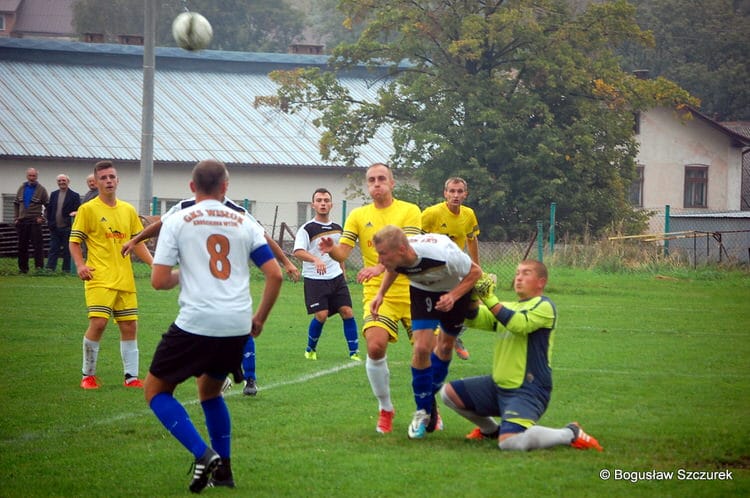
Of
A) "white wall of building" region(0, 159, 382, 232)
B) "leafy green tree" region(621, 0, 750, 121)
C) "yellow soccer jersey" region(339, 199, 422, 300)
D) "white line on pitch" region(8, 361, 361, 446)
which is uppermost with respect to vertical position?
"leafy green tree" region(621, 0, 750, 121)

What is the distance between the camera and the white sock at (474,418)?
761 centimetres

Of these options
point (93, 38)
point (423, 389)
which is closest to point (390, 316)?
point (423, 389)

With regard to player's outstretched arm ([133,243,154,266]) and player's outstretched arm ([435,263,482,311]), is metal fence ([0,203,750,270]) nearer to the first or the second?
player's outstretched arm ([133,243,154,266])

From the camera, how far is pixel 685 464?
690cm

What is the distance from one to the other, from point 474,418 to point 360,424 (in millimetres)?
1134

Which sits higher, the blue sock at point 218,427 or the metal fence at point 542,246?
the metal fence at point 542,246

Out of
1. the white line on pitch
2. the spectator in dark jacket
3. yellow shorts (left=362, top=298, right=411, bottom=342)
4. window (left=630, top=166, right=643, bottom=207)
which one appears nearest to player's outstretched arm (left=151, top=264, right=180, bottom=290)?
the white line on pitch

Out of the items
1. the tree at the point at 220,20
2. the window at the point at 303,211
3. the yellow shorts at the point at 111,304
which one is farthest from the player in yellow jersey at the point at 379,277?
the tree at the point at 220,20

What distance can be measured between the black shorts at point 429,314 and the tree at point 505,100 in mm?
23652

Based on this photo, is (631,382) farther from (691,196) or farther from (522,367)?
(691,196)

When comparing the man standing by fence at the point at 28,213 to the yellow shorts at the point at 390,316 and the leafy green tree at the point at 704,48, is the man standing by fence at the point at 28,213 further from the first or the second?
the leafy green tree at the point at 704,48

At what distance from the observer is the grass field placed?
6414 mm

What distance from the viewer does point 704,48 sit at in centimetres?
6425

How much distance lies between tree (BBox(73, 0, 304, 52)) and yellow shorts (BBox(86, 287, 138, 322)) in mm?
54647
